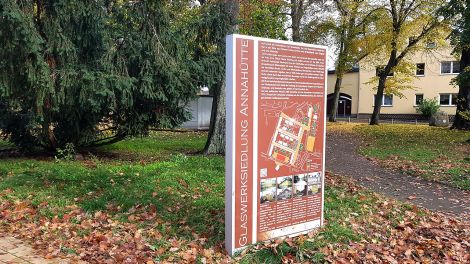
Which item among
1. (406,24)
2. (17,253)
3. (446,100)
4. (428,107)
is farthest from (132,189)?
(446,100)

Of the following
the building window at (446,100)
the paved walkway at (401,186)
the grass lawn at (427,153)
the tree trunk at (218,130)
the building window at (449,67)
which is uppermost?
the building window at (449,67)

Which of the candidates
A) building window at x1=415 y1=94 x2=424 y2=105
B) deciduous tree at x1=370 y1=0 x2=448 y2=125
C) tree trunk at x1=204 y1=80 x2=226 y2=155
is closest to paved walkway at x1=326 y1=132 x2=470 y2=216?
tree trunk at x1=204 y1=80 x2=226 y2=155

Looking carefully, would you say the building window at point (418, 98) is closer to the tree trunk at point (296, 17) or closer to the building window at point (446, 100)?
the building window at point (446, 100)

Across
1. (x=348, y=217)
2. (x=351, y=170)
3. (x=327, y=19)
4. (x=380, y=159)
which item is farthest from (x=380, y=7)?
(x=348, y=217)

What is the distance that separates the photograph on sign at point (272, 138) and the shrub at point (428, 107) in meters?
36.4

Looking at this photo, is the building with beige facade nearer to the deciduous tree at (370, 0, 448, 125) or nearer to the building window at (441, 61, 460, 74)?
the building window at (441, 61, 460, 74)

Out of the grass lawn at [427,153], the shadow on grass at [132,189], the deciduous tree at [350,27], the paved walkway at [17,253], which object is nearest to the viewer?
the paved walkway at [17,253]

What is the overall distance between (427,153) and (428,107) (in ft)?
91.2

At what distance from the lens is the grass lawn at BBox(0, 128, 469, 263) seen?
487 cm

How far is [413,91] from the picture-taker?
4194 cm

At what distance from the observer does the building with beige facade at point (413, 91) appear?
40438 millimetres

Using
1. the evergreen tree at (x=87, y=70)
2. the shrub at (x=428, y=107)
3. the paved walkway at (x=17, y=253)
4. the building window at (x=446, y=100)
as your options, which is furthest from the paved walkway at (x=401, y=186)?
the building window at (x=446, y=100)

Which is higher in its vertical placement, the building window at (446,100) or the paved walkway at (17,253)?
the building window at (446,100)

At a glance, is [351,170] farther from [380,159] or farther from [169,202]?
[169,202]
